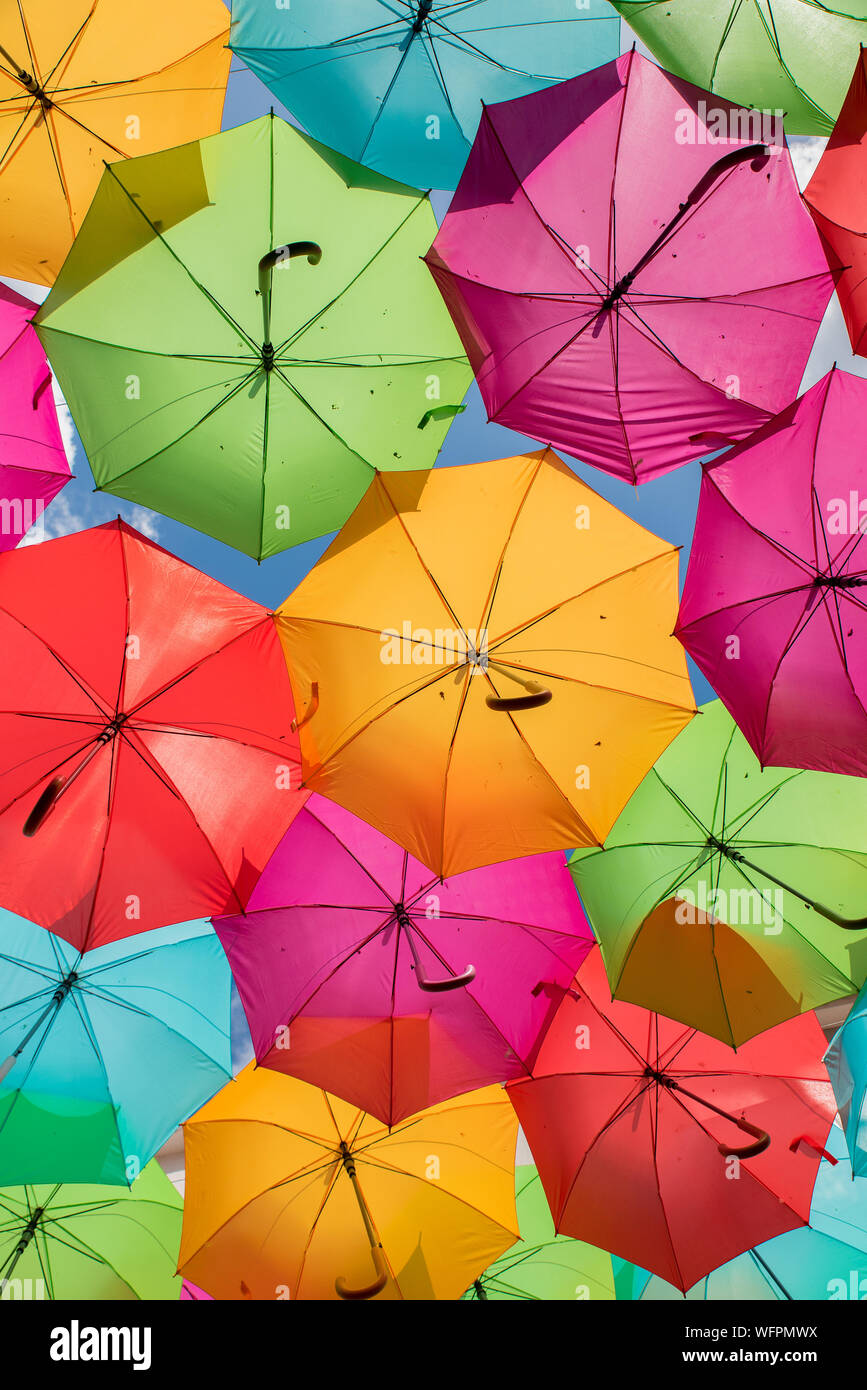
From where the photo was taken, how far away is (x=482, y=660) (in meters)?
5.27

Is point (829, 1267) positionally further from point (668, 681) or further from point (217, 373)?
point (217, 373)

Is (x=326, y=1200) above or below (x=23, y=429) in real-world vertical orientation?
below

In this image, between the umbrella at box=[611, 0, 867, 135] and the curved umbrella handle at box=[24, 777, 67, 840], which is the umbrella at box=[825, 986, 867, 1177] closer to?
the curved umbrella handle at box=[24, 777, 67, 840]

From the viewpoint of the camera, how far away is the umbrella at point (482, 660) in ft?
17.2

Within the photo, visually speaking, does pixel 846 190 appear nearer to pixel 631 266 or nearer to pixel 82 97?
pixel 631 266

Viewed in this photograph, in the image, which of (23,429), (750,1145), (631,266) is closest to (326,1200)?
(750,1145)

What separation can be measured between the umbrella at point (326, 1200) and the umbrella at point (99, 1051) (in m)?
0.30

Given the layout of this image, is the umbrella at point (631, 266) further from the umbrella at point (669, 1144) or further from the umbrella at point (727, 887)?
the umbrella at point (669, 1144)

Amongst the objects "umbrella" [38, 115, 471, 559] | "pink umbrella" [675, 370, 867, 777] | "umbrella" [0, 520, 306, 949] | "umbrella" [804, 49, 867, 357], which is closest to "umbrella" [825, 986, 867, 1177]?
"pink umbrella" [675, 370, 867, 777]

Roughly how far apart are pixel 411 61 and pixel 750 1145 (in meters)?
7.08

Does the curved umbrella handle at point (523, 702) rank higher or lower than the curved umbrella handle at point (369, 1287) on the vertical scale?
higher

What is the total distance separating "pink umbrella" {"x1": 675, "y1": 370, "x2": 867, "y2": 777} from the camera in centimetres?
509

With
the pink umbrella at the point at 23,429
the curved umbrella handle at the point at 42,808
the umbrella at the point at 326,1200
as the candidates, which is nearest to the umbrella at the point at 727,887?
the umbrella at the point at 326,1200

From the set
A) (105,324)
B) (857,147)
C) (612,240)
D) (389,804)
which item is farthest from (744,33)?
(389,804)
